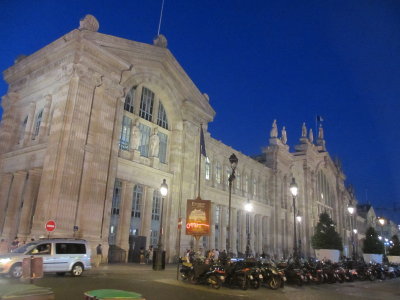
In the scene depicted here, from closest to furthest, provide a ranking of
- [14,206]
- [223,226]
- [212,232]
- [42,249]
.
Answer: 1. [42,249]
2. [14,206]
3. [212,232]
4. [223,226]

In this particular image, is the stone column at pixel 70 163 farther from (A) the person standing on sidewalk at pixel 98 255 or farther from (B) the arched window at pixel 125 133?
(B) the arched window at pixel 125 133

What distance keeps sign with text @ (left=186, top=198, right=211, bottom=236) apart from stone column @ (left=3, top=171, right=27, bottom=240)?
1529cm

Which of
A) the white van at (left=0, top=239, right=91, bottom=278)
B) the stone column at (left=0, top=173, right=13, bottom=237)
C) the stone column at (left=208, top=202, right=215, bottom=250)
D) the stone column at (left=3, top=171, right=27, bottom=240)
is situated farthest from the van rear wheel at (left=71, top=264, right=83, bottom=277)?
the stone column at (left=208, top=202, right=215, bottom=250)

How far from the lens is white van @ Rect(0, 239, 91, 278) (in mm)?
15459

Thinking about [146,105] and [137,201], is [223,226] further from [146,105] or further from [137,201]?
[146,105]

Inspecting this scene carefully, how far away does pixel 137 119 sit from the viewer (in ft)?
99.6

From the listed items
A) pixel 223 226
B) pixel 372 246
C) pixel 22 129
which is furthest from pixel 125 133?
pixel 372 246

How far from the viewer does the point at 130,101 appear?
100 feet

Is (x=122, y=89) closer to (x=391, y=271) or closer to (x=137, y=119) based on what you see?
(x=137, y=119)

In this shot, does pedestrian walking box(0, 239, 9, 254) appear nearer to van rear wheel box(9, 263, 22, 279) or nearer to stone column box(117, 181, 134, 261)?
stone column box(117, 181, 134, 261)

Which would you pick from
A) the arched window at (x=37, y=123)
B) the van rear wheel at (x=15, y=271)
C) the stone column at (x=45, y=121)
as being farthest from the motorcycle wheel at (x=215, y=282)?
the arched window at (x=37, y=123)

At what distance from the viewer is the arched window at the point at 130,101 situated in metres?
30.2

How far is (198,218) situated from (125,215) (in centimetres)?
1048

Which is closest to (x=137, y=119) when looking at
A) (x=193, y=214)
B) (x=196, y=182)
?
(x=196, y=182)
